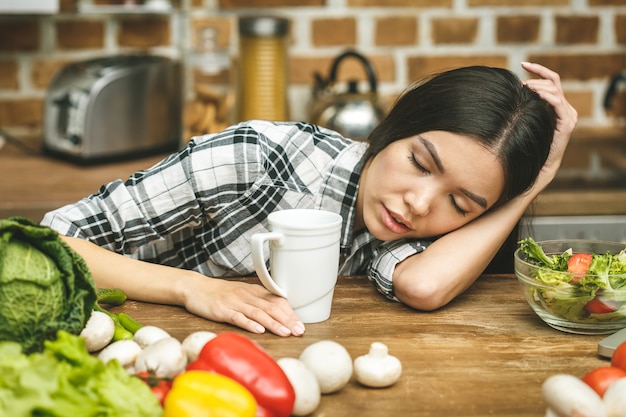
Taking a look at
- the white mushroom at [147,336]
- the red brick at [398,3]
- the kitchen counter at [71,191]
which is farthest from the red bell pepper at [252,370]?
the red brick at [398,3]

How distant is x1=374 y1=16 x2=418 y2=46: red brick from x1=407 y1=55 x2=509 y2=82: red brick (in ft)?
→ 0.21

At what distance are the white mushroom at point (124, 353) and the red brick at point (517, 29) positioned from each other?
1.96 metres

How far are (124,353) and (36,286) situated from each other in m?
0.12

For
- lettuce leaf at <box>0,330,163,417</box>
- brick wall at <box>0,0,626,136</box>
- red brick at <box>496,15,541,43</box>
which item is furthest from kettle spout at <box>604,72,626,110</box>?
lettuce leaf at <box>0,330,163,417</box>

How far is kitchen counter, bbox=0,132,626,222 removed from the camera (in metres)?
1.89

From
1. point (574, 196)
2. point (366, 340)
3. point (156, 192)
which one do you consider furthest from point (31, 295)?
point (574, 196)

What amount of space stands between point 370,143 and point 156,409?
0.84 metres

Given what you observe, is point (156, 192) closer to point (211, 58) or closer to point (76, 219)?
point (76, 219)

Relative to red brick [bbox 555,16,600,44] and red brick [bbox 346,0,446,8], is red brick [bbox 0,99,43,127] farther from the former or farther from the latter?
red brick [bbox 555,16,600,44]

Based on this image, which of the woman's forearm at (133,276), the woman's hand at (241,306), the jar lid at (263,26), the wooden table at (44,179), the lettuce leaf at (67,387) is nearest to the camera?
the lettuce leaf at (67,387)

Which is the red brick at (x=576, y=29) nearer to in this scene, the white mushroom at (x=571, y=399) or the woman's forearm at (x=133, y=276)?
the woman's forearm at (x=133, y=276)

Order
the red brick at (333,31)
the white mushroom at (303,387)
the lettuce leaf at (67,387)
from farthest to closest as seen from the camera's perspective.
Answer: the red brick at (333,31) → the white mushroom at (303,387) → the lettuce leaf at (67,387)

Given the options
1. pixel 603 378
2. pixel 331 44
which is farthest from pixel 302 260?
pixel 331 44

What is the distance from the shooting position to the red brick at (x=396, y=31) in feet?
8.18
